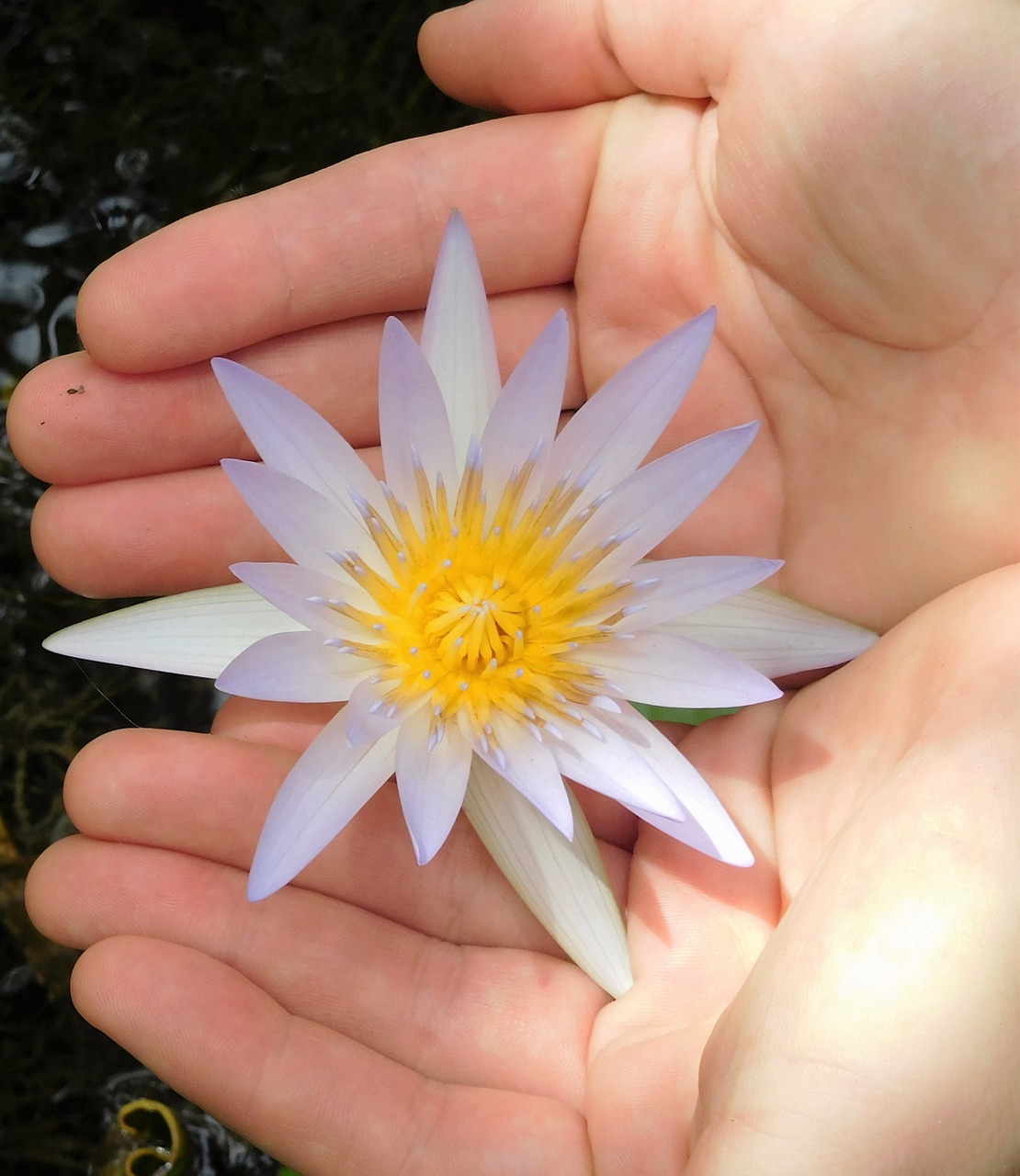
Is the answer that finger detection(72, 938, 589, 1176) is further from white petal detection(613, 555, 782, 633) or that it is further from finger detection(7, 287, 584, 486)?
finger detection(7, 287, 584, 486)

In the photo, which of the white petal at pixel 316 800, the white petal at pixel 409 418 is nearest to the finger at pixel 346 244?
the white petal at pixel 409 418

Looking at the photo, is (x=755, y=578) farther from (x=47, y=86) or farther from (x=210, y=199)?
(x=47, y=86)

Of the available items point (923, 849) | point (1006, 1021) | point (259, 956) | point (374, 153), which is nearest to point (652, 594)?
point (923, 849)

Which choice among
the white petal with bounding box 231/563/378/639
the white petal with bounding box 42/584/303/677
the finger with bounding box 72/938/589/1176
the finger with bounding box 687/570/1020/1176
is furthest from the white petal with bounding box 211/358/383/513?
the finger with bounding box 687/570/1020/1176

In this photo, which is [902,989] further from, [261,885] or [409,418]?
[409,418]

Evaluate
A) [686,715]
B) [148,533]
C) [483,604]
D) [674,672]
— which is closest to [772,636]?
[674,672]

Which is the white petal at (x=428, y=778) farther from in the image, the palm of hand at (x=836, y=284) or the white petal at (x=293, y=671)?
the palm of hand at (x=836, y=284)
